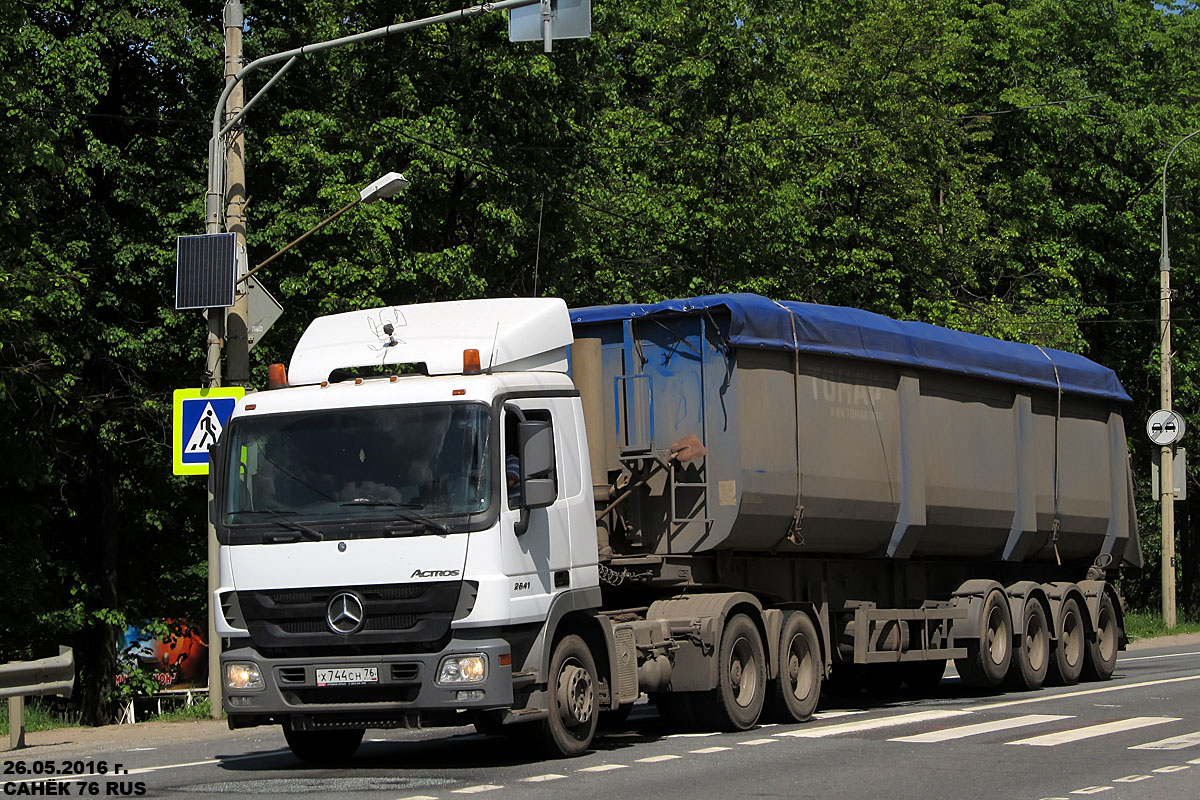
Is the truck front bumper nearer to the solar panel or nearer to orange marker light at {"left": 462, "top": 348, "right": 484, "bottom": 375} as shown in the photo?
orange marker light at {"left": 462, "top": 348, "right": 484, "bottom": 375}

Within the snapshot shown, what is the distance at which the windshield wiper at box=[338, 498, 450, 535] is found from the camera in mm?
11289

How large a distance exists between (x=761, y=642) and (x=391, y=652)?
4.58 meters

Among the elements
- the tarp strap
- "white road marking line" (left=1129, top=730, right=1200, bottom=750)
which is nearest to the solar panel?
"white road marking line" (left=1129, top=730, right=1200, bottom=750)

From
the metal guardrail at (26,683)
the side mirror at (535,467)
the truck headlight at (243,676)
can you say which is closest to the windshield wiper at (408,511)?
the side mirror at (535,467)

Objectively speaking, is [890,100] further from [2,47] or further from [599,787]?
[599,787]

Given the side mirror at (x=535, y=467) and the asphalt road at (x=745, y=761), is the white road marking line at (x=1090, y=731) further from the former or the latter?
the side mirror at (x=535, y=467)

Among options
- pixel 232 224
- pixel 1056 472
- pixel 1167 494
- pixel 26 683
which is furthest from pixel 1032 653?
pixel 1167 494

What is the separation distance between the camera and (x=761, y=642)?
14.9 metres

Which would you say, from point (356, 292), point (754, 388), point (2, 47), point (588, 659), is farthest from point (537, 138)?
point (588, 659)

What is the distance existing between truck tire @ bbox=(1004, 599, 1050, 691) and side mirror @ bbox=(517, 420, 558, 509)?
941 centimetres

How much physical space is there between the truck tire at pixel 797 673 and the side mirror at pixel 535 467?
436 centimetres

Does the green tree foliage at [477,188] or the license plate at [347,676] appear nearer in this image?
the license plate at [347,676]

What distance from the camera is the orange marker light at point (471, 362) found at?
1196 cm

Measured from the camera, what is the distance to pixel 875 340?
656 inches
